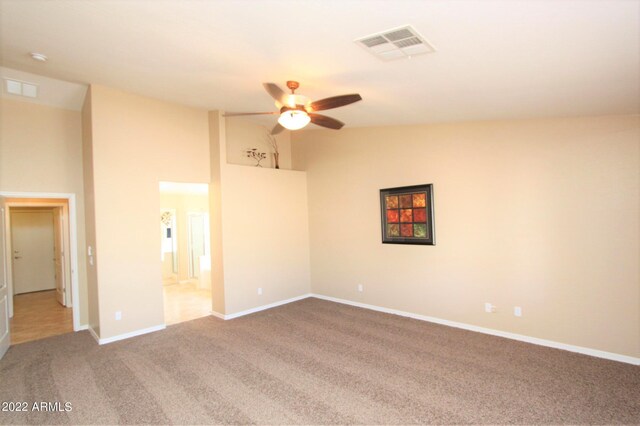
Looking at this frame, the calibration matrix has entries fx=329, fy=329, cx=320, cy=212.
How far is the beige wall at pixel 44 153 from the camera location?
4434 mm

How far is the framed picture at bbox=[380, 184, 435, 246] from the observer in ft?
16.0

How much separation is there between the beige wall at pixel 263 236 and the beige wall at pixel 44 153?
7.09 feet

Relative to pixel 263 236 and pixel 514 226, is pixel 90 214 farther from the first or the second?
pixel 514 226

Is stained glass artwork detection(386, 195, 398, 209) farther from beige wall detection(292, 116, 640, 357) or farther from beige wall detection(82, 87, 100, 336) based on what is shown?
Result: beige wall detection(82, 87, 100, 336)

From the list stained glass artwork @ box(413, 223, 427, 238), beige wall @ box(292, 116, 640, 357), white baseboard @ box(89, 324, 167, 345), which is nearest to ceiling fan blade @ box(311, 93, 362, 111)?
beige wall @ box(292, 116, 640, 357)

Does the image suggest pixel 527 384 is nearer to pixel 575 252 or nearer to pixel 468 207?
pixel 575 252

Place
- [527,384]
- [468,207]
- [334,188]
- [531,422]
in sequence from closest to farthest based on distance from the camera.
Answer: [531,422], [527,384], [468,207], [334,188]

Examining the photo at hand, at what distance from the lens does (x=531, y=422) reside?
2.52 m

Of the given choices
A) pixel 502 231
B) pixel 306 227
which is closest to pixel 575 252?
pixel 502 231

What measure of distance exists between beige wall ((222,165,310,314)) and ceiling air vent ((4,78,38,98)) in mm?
2597

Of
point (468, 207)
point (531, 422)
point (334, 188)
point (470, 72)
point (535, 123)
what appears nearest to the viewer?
point (531, 422)

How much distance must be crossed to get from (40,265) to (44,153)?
18.4 ft

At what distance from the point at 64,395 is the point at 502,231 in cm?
510

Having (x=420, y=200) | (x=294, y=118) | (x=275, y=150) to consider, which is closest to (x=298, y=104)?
(x=294, y=118)
